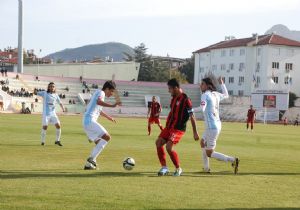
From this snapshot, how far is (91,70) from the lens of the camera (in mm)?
107250

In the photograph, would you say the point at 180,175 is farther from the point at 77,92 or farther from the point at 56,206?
the point at 77,92

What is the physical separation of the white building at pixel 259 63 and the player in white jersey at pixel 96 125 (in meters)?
86.5

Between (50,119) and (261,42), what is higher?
(261,42)

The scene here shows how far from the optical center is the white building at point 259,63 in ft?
334

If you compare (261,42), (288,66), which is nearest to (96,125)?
(261,42)

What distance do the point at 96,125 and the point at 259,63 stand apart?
94056mm

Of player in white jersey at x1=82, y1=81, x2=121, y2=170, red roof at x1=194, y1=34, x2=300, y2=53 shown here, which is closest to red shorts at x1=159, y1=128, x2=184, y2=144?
player in white jersey at x1=82, y1=81, x2=121, y2=170

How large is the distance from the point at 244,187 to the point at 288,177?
102 inches

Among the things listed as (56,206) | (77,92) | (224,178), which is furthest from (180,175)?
(77,92)

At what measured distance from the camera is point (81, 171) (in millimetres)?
12469

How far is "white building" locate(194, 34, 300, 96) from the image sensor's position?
101812 mm

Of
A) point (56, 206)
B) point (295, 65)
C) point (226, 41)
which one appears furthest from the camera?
point (226, 41)

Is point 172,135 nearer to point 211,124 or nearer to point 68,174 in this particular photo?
point 211,124

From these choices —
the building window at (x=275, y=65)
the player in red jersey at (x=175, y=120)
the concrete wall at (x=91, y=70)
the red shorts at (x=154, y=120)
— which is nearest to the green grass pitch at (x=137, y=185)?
the player in red jersey at (x=175, y=120)
